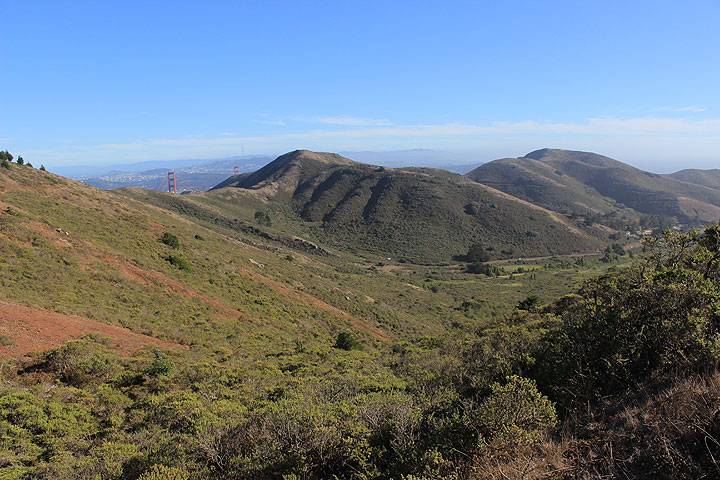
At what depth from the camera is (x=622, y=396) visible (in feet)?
19.3

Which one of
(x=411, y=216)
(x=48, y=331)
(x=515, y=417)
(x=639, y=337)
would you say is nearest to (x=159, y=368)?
(x=48, y=331)

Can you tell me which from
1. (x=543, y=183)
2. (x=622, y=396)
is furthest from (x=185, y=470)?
(x=543, y=183)

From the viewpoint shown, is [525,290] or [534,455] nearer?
[534,455]

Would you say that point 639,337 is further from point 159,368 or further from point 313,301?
point 313,301

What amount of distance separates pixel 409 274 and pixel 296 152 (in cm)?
9276

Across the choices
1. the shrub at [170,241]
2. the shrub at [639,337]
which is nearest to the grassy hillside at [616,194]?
the shrub at [170,241]

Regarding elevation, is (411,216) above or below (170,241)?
below

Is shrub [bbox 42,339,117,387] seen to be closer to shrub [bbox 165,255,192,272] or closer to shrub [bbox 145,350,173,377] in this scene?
shrub [bbox 145,350,173,377]

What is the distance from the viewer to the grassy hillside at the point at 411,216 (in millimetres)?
85750

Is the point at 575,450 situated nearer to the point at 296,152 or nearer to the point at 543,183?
the point at 296,152

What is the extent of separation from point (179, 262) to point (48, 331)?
509 inches

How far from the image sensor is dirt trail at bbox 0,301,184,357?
11805 millimetres

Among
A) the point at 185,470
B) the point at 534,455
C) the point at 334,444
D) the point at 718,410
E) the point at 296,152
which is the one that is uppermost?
the point at 296,152

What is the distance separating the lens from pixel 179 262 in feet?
84.1
